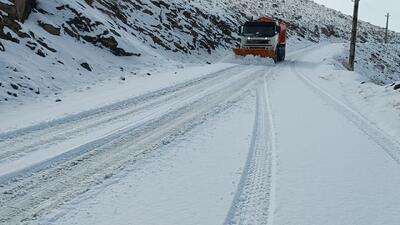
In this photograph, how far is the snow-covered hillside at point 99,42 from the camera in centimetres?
1211

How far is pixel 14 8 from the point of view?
1416 cm

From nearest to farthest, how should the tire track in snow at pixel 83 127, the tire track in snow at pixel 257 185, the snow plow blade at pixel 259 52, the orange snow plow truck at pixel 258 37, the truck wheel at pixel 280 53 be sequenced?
the tire track in snow at pixel 257 185, the tire track in snow at pixel 83 127, the snow plow blade at pixel 259 52, the orange snow plow truck at pixel 258 37, the truck wheel at pixel 280 53

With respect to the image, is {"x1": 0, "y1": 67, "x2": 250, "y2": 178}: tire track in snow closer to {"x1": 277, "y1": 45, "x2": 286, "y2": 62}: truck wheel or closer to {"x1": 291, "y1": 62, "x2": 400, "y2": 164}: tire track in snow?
{"x1": 291, "y1": 62, "x2": 400, "y2": 164}: tire track in snow

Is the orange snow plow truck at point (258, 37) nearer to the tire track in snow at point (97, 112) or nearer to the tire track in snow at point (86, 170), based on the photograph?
the tire track in snow at point (97, 112)

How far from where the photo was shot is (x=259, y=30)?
83.8 feet

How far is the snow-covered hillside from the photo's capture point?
12109mm

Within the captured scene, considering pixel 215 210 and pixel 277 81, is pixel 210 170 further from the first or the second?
pixel 277 81

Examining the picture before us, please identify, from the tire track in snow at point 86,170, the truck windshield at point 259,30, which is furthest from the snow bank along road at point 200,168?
the truck windshield at point 259,30

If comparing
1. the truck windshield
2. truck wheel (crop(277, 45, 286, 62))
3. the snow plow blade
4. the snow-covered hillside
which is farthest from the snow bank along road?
truck wheel (crop(277, 45, 286, 62))

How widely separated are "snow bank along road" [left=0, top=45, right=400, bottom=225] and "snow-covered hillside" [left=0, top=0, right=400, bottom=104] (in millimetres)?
3382

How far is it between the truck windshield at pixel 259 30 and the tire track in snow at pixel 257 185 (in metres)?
17.7

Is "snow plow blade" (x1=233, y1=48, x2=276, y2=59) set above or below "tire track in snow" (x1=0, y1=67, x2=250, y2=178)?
above

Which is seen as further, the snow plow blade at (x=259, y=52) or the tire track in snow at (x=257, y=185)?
the snow plow blade at (x=259, y=52)

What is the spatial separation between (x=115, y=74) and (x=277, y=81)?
582 cm
